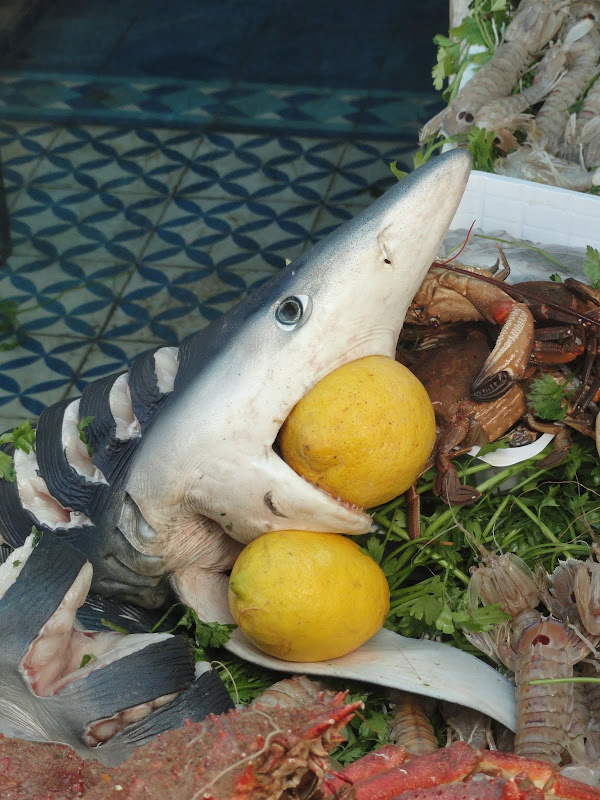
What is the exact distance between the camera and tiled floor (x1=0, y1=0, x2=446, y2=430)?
12.1 feet

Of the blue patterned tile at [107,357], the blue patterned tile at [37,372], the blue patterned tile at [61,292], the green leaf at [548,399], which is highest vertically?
the green leaf at [548,399]

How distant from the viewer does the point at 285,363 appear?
1571mm

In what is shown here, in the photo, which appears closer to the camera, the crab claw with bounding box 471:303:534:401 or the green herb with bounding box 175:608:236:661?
the green herb with bounding box 175:608:236:661

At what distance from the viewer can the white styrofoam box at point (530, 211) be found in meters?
2.18

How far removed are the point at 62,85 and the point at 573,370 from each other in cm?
409

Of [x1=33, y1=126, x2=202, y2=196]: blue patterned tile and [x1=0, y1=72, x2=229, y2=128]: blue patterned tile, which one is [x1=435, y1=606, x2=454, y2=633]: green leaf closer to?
[x1=33, y1=126, x2=202, y2=196]: blue patterned tile

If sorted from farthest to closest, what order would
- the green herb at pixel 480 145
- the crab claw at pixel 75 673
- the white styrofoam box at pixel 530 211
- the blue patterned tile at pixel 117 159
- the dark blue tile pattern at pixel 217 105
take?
the dark blue tile pattern at pixel 217 105, the blue patterned tile at pixel 117 159, the green herb at pixel 480 145, the white styrofoam box at pixel 530 211, the crab claw at pixel 75 673

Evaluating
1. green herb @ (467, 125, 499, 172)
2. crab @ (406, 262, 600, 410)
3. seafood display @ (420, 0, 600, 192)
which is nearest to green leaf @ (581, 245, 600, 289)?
crab @ (406, 262, 600, 410)

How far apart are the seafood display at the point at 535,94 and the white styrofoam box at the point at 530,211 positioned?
1.05ft

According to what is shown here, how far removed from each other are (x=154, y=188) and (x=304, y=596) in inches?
128

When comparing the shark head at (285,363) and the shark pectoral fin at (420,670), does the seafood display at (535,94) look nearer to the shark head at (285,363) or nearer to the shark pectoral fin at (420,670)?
the shark head at (285,363)

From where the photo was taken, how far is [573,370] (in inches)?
77.5

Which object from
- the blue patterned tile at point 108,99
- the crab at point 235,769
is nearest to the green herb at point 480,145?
the crab at point 235,769

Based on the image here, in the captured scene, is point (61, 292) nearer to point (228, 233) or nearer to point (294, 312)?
point (228, 233)
